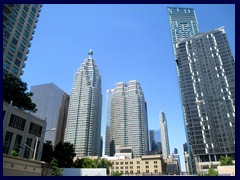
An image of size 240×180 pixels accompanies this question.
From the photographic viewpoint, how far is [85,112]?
109250 millimetres

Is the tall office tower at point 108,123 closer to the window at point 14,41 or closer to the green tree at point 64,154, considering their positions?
the green tree at point 64,154

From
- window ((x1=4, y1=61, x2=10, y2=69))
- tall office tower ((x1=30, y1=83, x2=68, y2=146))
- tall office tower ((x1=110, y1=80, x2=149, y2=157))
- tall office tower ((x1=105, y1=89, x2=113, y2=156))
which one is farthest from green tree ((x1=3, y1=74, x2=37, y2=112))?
tall office tower ((x1=105, y1=89, x2=113, y2=156))

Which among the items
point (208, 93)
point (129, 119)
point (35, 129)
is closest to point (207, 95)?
point (208, 93)

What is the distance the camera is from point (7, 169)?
11.7m

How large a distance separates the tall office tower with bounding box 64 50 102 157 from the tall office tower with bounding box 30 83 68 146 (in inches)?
364

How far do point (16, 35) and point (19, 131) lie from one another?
18994 mm

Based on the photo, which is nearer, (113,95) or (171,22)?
(171,22)

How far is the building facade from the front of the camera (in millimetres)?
21688

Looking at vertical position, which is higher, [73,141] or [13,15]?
[13,15]
